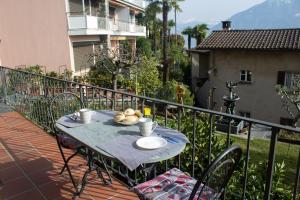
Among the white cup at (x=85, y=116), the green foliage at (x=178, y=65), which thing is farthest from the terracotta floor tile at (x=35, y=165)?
the green foliage at (x=178, y=65)

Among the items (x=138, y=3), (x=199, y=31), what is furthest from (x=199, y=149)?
(x=199, y=31)

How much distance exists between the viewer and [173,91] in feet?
52.1

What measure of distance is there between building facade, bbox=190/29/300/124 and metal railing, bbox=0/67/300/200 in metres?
11.5

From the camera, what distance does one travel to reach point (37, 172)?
11.1 feet

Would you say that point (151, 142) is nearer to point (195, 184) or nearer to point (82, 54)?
point (195, 184)

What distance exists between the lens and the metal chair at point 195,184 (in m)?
1.73

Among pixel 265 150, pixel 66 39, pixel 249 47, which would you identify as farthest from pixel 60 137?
pixel 249 47

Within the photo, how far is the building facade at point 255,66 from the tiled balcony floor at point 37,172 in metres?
13.9

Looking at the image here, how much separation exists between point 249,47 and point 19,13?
12.8 meters

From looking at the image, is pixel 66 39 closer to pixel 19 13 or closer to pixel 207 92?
pixel 19 13

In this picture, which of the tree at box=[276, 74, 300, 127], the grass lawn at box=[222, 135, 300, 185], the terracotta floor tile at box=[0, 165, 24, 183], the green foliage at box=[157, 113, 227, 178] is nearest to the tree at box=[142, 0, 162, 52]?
the tree at box=[276, 74, 300, 127]

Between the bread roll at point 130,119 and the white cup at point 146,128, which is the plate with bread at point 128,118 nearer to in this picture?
the bread roll at point 130,119

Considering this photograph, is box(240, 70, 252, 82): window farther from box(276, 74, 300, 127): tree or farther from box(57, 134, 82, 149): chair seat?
box(57, 134, 82, 149): chair seat

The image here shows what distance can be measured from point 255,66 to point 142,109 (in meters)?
14.6
